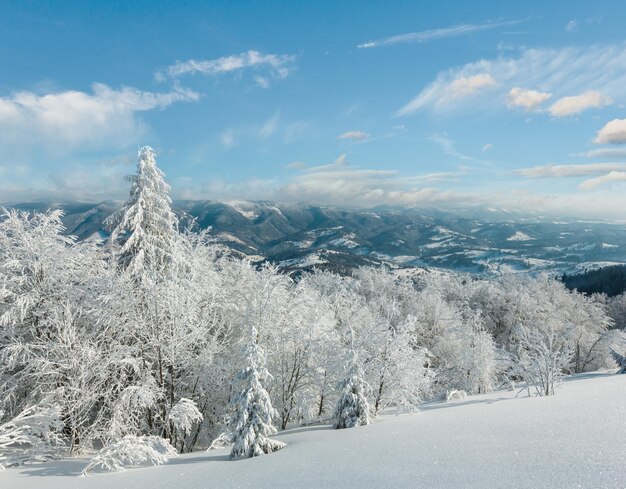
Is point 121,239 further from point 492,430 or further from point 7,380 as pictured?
point 492,430

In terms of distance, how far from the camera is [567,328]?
172 ft

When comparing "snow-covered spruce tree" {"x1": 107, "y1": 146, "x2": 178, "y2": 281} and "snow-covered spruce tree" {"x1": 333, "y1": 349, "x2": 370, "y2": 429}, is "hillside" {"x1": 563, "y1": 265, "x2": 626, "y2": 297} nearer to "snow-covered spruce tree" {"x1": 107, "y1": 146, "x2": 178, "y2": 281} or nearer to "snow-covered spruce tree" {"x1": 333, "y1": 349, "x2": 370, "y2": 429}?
"snow-covered spruce tree" {"x1": 333, "y1": 349, "x2": 370, "y2": 429}

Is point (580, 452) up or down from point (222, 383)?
up

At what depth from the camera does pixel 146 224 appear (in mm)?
22156

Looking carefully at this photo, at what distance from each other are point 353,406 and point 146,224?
15.3 meters

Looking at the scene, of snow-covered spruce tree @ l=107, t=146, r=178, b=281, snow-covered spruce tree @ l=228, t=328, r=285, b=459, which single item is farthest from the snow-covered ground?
snow-covered spruce tree @ l=107, t=146, r=178, b=281

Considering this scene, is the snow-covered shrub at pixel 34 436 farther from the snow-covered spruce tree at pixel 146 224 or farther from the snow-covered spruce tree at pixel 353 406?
the snow-covered spruce tree at pixel 353 406

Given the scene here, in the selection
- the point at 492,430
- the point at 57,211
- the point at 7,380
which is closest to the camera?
the point at 492,430

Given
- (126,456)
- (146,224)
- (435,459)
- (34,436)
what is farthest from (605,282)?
(34,436)

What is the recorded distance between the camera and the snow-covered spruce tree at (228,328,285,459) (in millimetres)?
13430

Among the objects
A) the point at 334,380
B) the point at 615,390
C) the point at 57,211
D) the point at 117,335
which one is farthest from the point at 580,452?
the point at 57,211

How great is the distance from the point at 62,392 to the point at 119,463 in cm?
468

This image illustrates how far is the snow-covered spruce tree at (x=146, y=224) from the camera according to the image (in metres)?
21.2

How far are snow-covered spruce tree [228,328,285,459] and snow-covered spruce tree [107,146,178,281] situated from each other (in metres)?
9.49
